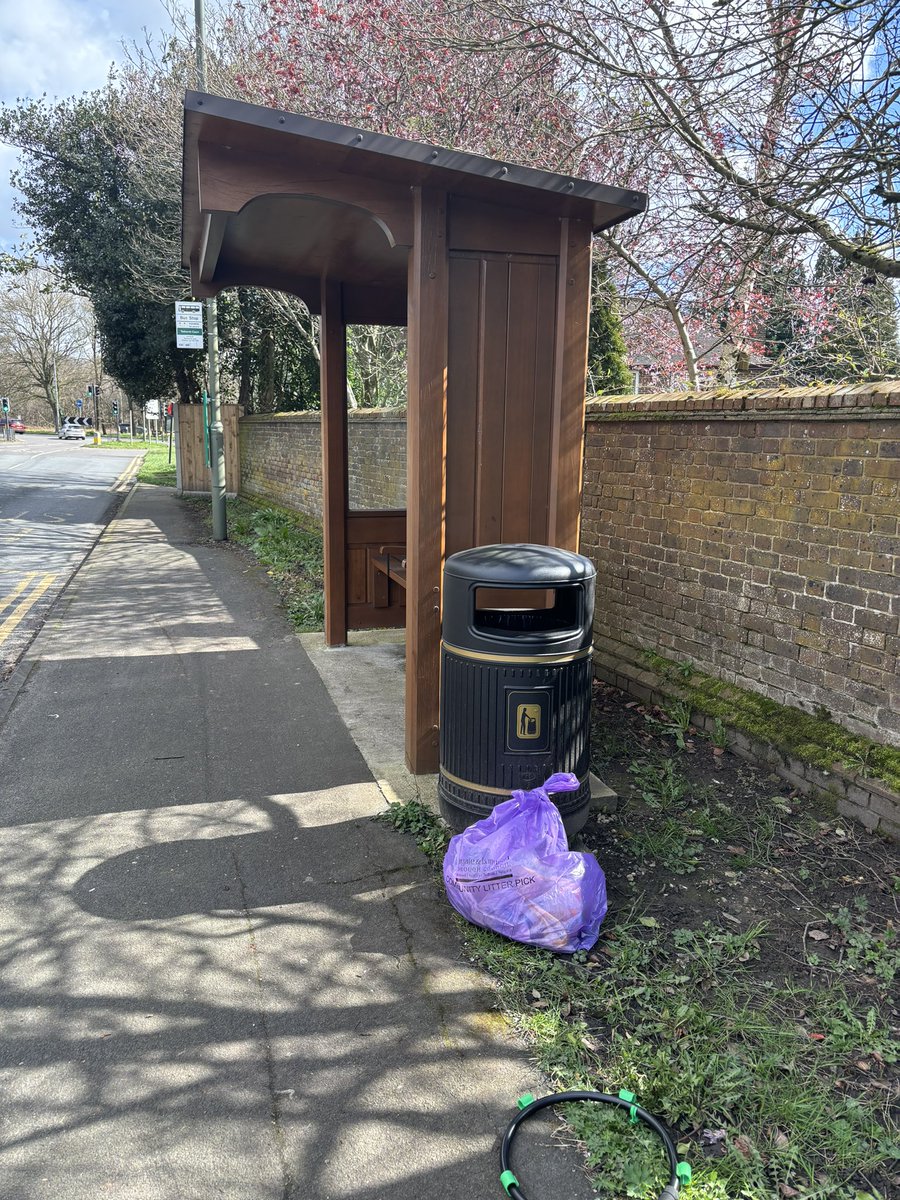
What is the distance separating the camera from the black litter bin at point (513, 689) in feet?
11.1

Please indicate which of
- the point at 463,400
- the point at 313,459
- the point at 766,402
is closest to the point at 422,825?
the point at 463,400

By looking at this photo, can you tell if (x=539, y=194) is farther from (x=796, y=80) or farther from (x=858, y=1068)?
(x=858, y=1068)

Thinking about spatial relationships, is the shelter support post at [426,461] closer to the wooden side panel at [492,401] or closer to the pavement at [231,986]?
the wooden side panel at [492,401]

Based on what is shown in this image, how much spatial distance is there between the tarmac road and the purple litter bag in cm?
478

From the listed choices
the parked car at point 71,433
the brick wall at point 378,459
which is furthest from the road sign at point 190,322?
the parked car at point 71,433

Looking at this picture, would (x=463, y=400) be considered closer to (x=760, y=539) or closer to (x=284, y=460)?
(x=760, y=539)

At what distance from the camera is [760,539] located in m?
4.48

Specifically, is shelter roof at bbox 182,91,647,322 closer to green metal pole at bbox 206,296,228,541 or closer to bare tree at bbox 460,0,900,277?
bare tree at bbox 460,0,900,277

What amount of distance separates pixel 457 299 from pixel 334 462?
118 inches

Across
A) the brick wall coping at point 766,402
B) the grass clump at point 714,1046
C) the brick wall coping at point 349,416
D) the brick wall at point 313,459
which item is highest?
the brick wall coping at point 349,416

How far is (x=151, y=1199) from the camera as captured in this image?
201 cm

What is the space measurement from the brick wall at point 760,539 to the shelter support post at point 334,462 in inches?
83.2

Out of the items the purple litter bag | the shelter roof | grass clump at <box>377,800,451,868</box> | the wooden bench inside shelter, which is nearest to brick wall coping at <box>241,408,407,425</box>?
the wooden bench inside shelter

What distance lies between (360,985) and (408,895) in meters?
0.58
